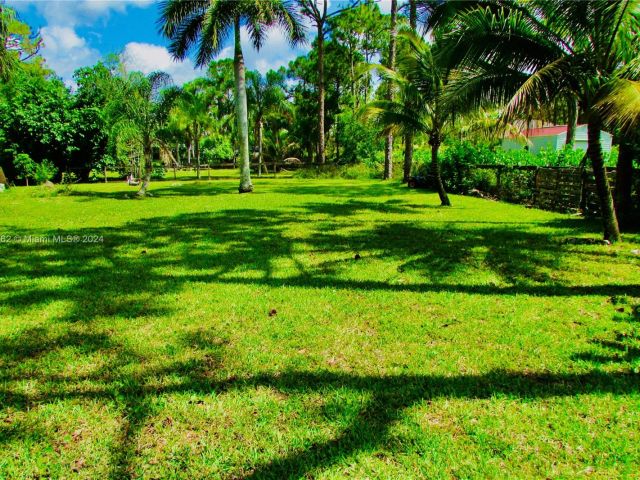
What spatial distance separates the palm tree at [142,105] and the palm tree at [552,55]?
12964 mm

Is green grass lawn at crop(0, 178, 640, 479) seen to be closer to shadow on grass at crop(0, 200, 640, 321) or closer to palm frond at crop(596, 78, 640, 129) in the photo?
shadow on grass at crop(0, 200, 640, 321)

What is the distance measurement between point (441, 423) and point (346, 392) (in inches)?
25.7

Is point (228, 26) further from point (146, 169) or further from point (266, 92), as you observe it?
point (266, 92)

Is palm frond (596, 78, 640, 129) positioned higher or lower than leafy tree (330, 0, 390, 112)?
lower

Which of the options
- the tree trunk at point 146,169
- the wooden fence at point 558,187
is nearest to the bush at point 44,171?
the tree trunk at point 146,169

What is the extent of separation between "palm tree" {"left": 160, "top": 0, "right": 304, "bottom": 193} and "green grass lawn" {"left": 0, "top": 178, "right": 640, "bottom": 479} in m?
12.1

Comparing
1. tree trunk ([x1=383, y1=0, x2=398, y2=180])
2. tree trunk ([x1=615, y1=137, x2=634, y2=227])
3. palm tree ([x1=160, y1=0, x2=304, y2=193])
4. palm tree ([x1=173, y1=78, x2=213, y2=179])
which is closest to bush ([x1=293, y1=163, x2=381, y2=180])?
tree trunk ([x1=383, y1=0, x2=398, y2=180])

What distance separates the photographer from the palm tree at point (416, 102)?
12.2 m

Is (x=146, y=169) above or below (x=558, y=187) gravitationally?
above

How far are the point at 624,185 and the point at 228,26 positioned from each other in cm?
1559

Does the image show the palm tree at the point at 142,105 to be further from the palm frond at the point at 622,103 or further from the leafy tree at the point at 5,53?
the palm frond at the point at 622,103

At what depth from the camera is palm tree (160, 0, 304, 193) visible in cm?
1664

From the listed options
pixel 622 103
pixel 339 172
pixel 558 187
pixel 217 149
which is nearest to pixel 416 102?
pixel 558 187

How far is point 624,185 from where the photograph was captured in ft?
28.5
